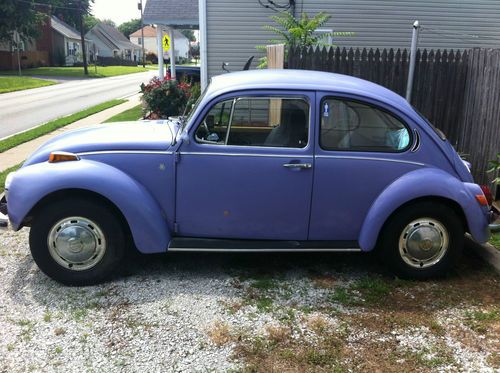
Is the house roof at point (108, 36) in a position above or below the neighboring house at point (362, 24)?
above

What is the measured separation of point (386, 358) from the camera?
128 inches

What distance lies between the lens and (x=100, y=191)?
12.9 feet

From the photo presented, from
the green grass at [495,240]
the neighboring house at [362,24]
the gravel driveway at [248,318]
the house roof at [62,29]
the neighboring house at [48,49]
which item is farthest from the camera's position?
the house roof at [62,29]

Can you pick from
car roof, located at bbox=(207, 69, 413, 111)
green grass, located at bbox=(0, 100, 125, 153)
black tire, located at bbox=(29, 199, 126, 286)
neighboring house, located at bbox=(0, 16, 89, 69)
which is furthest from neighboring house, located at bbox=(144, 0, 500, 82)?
neighboring house, located at bbox=(0, 16, 89, 69)

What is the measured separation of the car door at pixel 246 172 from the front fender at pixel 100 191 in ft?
0.81

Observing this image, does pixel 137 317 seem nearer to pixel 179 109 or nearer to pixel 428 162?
pixel 428 162

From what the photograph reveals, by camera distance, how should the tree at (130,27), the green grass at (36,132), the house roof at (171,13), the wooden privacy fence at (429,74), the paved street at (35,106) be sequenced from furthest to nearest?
1. the tree at (130,27)
2. the house roof at (171,13)
3. the paved street at (35,106)
4. the green grass at (36,132)
5. the wooden privacy fence at (429,74)

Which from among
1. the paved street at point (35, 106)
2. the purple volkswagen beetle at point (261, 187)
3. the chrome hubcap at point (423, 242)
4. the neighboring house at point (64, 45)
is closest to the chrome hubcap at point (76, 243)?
the purple volkswagen beetle at point (261, 187)

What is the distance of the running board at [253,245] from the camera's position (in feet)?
13.5

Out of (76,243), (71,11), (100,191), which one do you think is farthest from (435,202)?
(71,11)

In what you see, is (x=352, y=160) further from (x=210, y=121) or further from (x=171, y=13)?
(x=171, y=13)

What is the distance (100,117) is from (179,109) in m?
5.11

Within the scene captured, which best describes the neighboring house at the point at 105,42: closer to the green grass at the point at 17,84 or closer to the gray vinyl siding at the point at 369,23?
the green grass at the point at 17,84

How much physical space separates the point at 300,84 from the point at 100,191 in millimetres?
1860
